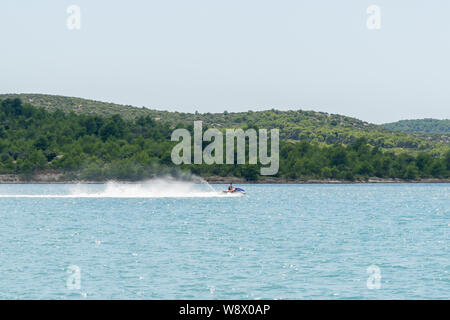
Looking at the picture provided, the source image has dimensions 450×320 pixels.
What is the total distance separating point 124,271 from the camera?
3888 centimetres

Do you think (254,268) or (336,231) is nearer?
(254,268)

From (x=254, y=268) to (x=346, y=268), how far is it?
5134mm

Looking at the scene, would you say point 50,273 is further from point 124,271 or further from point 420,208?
point 420,208

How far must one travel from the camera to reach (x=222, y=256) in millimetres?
45000

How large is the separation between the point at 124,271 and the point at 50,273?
3.93 meters

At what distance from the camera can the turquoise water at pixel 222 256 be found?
110 feet

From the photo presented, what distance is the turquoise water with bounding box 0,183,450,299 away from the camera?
3366 centimetres

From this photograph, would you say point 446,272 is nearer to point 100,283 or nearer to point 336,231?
point 100,283

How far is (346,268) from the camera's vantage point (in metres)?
40.0
